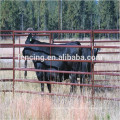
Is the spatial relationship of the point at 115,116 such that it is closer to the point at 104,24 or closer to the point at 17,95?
the point at 17,95

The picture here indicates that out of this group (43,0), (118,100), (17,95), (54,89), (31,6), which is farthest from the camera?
(31,6)

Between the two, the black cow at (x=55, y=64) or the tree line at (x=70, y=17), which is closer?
the black cow at (x=55, y=64)

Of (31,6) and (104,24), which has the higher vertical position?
(31,6)

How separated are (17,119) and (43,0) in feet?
166

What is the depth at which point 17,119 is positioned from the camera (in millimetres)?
4977

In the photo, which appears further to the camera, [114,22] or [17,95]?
[114,22]

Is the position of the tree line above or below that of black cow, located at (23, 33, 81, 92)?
above

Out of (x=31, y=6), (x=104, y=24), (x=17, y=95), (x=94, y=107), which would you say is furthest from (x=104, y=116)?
(x=31, y=6)

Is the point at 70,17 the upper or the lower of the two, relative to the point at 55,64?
upper

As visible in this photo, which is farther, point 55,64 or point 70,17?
point 70,17

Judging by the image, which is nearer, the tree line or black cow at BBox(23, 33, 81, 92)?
black cow at BBox(23, 33, 81, 92)

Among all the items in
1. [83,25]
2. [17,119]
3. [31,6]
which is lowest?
[17,119]

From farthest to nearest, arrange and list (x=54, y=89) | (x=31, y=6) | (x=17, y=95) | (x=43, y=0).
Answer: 1. (x=31, y=6)
2. (x=43, y=0)
3. (x=54, y=89)
4. (x=17, y=95)

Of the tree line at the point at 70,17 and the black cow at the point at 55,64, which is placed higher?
the tree line at the point at 70,17
